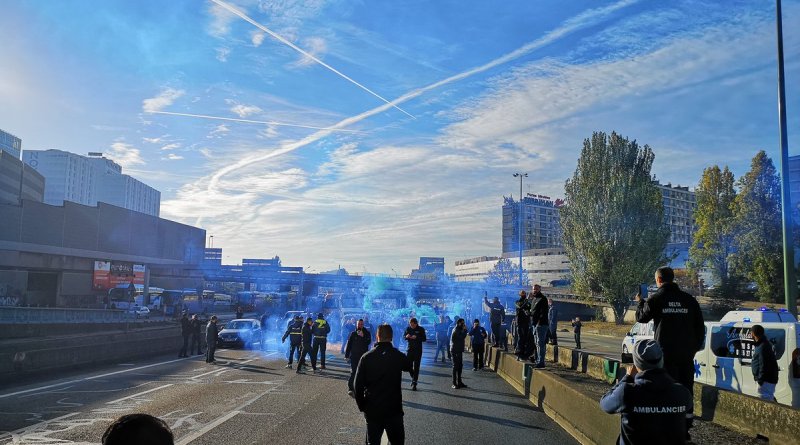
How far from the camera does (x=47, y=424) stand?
951 centimetres

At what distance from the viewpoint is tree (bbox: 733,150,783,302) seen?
4878 centimetres

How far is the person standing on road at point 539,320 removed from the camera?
44.1 ft

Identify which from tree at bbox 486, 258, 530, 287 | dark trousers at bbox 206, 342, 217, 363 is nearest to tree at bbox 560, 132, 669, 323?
dark trousers at bbox 206, 342, 217, 363

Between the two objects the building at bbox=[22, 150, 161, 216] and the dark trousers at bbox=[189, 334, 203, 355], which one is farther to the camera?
the building at bbox=[22, 150, 161, 216]

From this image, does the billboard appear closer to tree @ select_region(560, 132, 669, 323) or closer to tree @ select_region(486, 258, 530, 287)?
tree @ select_region(560, 132, 669, 323)

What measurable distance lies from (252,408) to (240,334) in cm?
1702

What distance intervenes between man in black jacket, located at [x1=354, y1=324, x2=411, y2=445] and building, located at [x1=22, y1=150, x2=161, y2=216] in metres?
200

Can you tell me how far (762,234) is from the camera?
5025 centimetres

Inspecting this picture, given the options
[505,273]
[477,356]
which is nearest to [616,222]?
[477,356]

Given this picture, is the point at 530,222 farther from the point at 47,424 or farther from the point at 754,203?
the point at 47,424

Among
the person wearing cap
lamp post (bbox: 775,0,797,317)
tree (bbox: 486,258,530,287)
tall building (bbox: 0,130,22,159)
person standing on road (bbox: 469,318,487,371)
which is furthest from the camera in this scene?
tall building (bbox: 0,130,22,159)

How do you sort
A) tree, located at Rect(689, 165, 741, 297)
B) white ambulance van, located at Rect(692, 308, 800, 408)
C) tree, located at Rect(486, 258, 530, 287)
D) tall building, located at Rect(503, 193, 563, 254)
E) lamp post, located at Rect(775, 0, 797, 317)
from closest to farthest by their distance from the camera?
white ambulance van, located at Rect(692, 308, 800, 408) → lamp post, located at Rect(775, 0, 797, 317) → tree, located at Rect(689, 165, 741, 297) → tree, located at Rect(486, 258, 530, 287) → tall building, located at Rect(503, 193, 563, 254)

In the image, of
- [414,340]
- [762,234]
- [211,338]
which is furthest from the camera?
[762,234]

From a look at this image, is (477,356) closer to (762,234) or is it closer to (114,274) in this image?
(762,234)
